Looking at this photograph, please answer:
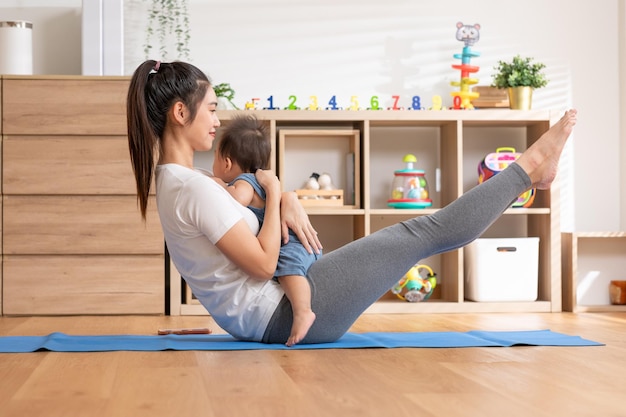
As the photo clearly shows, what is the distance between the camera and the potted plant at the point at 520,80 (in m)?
4.43

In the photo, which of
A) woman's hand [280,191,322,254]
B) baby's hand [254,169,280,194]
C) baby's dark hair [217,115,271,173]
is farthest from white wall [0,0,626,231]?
woman's hand [280,191,322,254]

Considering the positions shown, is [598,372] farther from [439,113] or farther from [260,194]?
[439,113]

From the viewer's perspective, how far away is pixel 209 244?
242 cm

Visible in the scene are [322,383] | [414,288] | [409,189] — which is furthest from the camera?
[409,189]

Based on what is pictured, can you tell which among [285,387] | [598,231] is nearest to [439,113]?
[598,231]

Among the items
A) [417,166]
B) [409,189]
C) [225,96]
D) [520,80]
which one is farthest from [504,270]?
[225,96]

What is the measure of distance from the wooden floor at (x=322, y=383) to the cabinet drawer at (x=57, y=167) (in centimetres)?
188

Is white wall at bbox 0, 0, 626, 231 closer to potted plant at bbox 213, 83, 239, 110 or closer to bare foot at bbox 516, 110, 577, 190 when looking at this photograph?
potted plant at bbox 213, 83, 239, 110

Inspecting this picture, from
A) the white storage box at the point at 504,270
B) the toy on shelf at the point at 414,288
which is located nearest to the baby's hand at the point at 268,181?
the toy on shelf at the point at 414,288

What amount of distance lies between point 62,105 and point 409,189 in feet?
5.65

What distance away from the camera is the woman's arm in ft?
7.64

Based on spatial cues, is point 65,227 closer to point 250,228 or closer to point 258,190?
point 258,190

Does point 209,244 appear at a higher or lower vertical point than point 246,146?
lower

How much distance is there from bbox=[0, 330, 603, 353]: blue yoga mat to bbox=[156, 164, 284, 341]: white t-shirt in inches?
4.5
